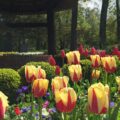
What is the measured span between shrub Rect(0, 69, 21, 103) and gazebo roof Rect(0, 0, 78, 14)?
1220 cm

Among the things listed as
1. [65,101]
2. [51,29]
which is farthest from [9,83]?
[51,29]

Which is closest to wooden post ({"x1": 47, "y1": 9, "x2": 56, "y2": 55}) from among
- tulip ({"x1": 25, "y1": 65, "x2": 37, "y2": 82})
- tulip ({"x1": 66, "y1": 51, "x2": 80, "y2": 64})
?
tulip ({"x1": 66, "y1": 51, "x2": 80, "y2": 64})

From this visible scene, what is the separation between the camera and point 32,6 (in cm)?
2519

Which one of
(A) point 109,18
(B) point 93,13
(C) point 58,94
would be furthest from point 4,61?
(B) point 93,13

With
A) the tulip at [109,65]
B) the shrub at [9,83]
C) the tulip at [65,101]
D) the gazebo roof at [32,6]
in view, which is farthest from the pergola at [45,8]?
the tulip at [65,101]

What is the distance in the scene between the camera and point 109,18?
225ft

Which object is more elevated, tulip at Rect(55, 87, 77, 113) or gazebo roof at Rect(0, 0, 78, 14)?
gazebo roof at Rect(0, 0, 78, 14)

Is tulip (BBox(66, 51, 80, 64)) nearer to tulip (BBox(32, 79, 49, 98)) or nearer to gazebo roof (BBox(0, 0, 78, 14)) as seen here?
tulip (BBox(32, 79, 49, 98))

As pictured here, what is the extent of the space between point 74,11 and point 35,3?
14.8 feet

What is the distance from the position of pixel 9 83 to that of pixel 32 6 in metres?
15.4

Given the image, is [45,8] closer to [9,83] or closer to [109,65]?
[9,83]

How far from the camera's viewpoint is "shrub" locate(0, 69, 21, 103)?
1004 cm

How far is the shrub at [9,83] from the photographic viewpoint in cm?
1004

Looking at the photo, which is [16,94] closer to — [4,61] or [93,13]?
[4,61]
